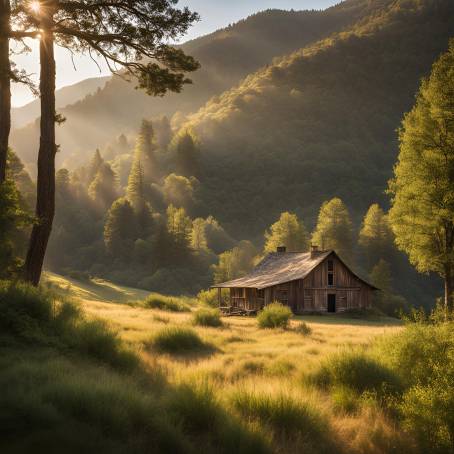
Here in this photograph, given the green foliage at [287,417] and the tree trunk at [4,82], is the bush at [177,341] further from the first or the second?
the tree trunk at [4,82]

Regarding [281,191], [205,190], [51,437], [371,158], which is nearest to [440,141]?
[51,437]

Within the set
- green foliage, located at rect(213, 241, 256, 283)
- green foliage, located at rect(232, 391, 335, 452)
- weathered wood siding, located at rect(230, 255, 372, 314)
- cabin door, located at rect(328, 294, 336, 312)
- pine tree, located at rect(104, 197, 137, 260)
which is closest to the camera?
green foliage, located at rect(232, 391, 335, 452)

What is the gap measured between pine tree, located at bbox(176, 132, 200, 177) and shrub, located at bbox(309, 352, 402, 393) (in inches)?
5072

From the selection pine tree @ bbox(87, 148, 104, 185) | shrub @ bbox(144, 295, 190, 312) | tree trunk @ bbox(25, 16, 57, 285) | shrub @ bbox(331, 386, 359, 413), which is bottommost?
shrub @ bbox(144, 295, 190, 312)

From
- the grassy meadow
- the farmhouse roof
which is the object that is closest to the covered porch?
the farmhouse roof

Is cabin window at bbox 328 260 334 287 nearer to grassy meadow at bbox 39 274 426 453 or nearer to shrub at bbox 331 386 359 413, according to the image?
grassy meadow at bbox 39 274 426 453

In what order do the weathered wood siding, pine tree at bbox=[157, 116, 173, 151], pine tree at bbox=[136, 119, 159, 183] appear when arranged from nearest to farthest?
the weathered wood siding < pine tree at bbox=[136, 119, 159, 183] < pine tree at bbox=[157, 116, 173, 151]

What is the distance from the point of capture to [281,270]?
4881 cm

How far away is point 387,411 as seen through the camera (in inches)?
316

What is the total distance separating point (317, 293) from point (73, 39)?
37.1 m

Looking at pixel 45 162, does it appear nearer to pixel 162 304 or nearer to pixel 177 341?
pixel 177 341

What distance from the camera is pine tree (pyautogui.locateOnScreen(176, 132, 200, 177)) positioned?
136m

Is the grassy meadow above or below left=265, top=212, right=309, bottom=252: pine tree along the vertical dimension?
below

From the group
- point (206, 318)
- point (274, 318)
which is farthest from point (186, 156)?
point (206, 318)
